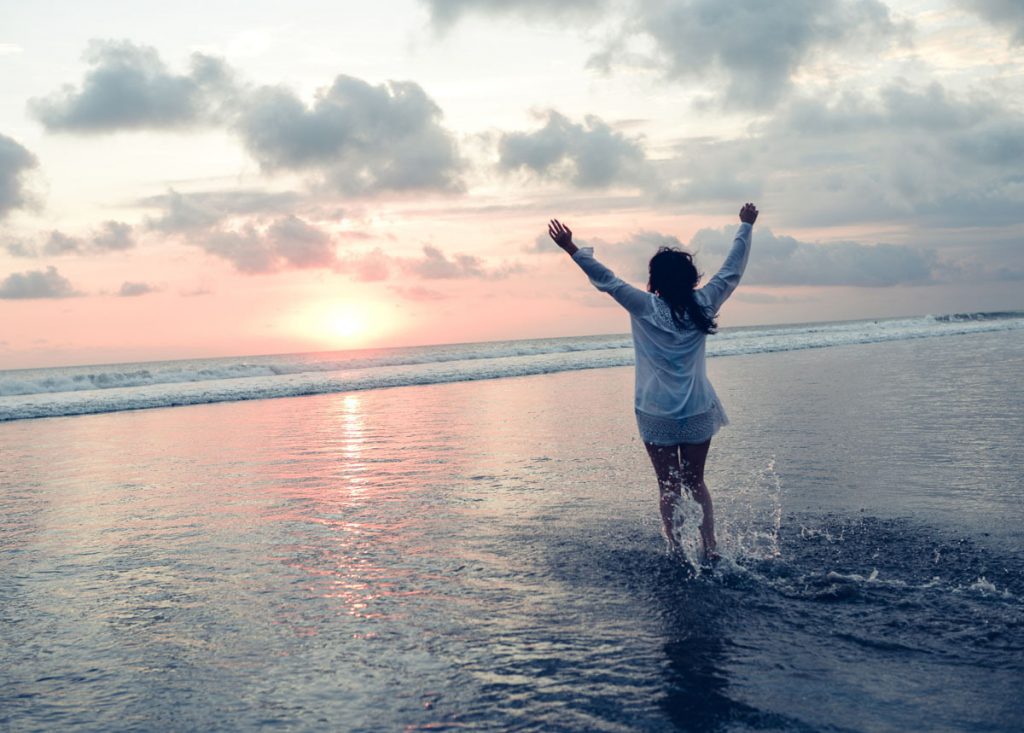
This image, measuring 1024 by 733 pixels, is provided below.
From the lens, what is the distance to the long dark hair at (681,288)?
516cm

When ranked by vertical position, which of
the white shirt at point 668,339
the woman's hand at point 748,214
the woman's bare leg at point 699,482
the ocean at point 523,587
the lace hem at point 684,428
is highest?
the woman's hand at point 748,214

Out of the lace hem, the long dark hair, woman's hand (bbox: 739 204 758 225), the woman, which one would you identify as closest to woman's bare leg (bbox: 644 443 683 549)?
the woman

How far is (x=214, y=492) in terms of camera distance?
345 inches

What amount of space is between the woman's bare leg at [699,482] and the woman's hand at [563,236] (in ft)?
4.91

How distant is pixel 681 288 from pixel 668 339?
0.34m

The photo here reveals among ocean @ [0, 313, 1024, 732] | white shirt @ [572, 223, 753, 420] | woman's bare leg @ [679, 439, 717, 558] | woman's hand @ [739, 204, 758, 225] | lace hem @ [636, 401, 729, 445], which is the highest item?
woman's hand @ [739, 204, 758, 225]

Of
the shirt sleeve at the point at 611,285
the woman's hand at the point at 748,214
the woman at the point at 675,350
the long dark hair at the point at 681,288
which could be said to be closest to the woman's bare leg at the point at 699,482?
the woman at the point at 675,350

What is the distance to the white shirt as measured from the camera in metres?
5.12

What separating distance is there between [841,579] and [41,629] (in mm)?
4698

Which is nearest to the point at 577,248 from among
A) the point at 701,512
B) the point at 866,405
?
the point at 701,512

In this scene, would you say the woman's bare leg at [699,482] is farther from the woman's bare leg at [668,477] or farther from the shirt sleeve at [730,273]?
the shirt sleeve at [730,273]

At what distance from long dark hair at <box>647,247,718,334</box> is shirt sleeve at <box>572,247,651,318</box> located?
143 millimetres

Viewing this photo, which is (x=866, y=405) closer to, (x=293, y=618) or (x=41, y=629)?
(x=293, y=618)

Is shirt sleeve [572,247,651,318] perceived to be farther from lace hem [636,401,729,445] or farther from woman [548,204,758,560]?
lace hem [636,401,729,445]
